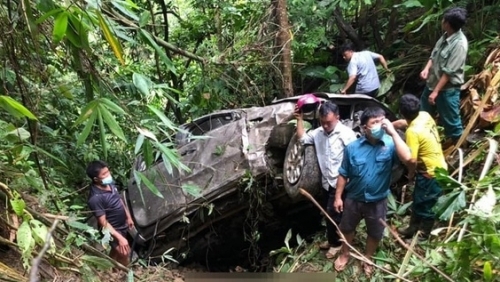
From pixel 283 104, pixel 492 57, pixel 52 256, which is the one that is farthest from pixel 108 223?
pixel 492 57

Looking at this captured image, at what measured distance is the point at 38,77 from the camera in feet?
11.5

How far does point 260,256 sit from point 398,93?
3.41 m

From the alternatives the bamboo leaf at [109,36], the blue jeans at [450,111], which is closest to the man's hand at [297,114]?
the blue jeans at [450,111]

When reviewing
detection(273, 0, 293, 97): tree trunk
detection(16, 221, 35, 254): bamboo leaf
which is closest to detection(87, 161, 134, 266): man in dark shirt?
detection(16, 221, 35, 254): bamboo leaf

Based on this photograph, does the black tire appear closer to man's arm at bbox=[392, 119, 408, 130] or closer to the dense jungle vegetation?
the dense jungle vegetation

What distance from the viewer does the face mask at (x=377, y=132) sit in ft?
14.3

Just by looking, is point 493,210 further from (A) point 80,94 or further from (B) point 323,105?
(A) point 80,94

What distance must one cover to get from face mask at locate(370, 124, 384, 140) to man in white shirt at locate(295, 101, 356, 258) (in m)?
0.44

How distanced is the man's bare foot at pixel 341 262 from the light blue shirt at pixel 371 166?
58 centimetres

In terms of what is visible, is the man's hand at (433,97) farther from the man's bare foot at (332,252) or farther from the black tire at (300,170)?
the man's bare foot at (332,252)

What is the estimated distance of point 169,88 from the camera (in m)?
3.67

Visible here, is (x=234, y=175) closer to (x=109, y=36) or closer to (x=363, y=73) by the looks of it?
(x=363, y=73)

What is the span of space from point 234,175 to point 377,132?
165 centimetres

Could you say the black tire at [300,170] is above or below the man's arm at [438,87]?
below
